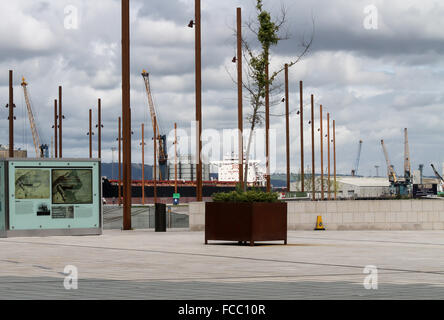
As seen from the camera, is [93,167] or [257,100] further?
[93,167]

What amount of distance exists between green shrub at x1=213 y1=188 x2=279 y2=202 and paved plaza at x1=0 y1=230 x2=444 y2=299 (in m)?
1.04

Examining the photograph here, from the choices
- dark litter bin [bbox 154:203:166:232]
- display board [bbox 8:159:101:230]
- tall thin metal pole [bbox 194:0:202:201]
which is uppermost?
tall thin metal pole [bbox 194:0:202:201]

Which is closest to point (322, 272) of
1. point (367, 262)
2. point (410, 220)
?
point (367, 262)

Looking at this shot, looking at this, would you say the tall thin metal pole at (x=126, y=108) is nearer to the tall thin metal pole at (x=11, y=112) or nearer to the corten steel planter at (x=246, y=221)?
the corten steel planter at (x=246, y=221)

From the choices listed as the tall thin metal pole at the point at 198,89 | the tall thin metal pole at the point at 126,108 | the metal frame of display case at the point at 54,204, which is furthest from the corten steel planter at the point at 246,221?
the tall thin metal pole at the point at 198,89

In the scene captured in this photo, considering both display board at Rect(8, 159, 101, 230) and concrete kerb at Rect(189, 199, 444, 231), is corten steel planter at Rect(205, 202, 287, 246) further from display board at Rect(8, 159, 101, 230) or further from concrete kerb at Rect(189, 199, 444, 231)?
concrete kerb at Rect(189, 199, 444, 231)

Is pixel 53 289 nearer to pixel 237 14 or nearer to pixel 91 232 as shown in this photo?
pixel 91 232

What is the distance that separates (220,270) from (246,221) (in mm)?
5768

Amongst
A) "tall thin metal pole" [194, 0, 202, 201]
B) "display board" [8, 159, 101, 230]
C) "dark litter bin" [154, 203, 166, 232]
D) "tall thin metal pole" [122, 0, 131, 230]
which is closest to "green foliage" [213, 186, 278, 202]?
"display board" [8, 159, 101, 230]

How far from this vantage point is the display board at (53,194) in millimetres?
22203

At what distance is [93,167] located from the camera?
74.4ft

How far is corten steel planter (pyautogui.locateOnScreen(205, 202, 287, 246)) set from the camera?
17.5 meters

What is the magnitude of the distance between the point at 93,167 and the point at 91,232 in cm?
192
